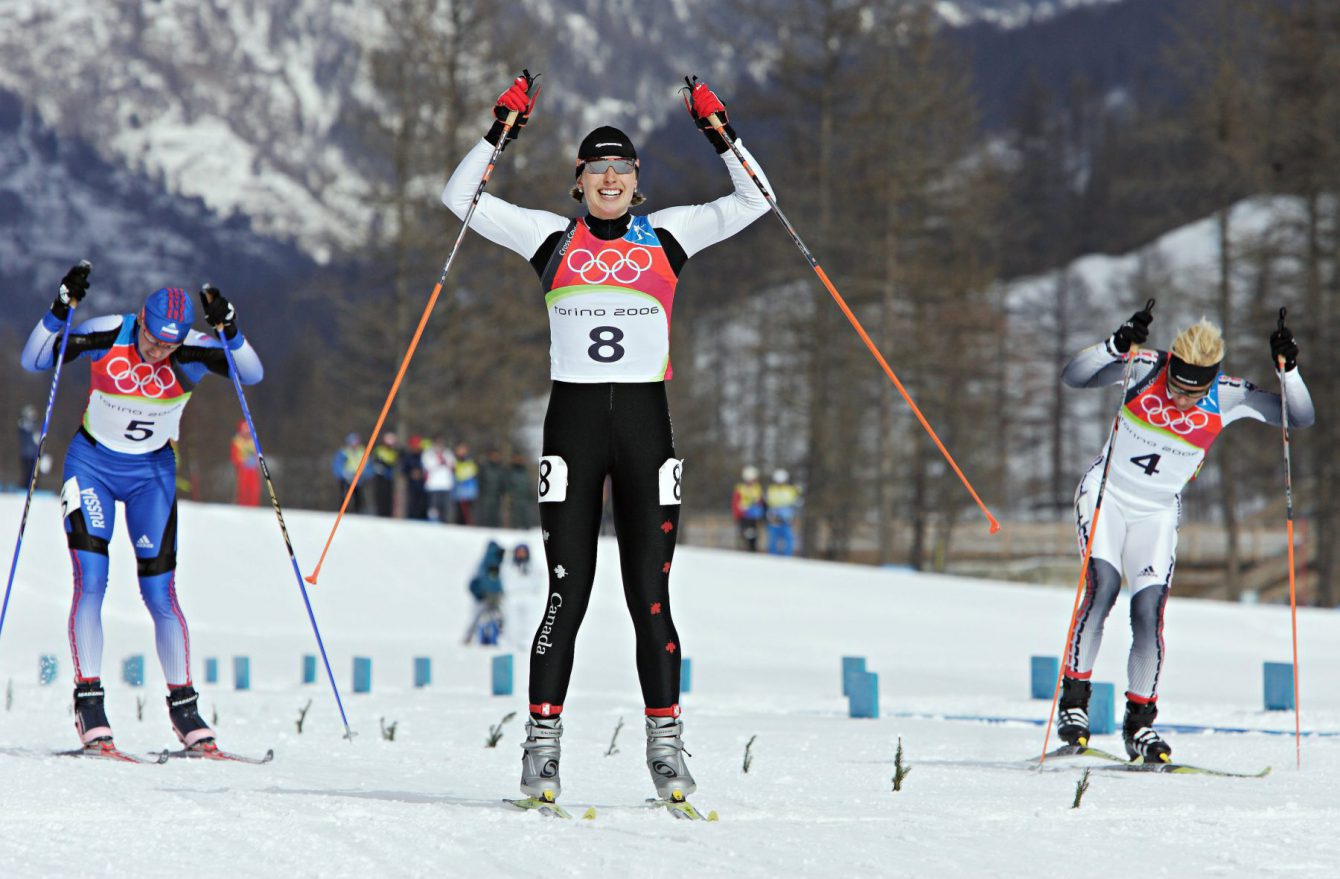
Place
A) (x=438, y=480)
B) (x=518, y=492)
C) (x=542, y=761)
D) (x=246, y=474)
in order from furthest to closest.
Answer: (x=246, y=474), (x=518, y=492), (x=438, y=480), (x=542, y=761)

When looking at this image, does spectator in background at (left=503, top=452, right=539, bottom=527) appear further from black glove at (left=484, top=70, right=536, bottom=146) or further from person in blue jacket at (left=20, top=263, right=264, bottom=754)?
black glove at (left=484, top=70, right=536, bottom=146)

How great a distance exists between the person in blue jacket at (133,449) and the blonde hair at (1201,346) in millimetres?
3779

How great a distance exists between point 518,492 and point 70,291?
18901mm

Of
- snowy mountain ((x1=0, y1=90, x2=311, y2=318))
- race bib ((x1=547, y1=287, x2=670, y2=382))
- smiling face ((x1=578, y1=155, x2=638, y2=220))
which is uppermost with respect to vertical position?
snowy mountain ((x1=0, y1=90, x2=311, y2=318))

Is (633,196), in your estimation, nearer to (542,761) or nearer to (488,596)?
(542,761)

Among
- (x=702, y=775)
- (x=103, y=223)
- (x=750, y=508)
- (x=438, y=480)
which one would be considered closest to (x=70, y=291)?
(x=702, y=775)

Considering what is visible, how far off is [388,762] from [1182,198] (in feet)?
81.2

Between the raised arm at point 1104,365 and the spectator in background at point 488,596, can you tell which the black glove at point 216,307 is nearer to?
the raised arm at point 1104,365

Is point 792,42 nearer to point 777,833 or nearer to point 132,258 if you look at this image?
point 777,833

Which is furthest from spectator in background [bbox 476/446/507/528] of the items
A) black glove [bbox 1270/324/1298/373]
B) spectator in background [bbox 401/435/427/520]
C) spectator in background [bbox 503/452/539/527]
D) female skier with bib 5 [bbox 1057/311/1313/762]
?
black glove [bbox 1270/324/1298/373]

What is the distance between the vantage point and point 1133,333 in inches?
244

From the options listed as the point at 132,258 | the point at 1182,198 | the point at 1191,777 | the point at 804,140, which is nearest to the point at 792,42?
the point at 804,140

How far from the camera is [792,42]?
92.4 ft

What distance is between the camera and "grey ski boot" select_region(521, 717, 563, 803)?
171 inches
